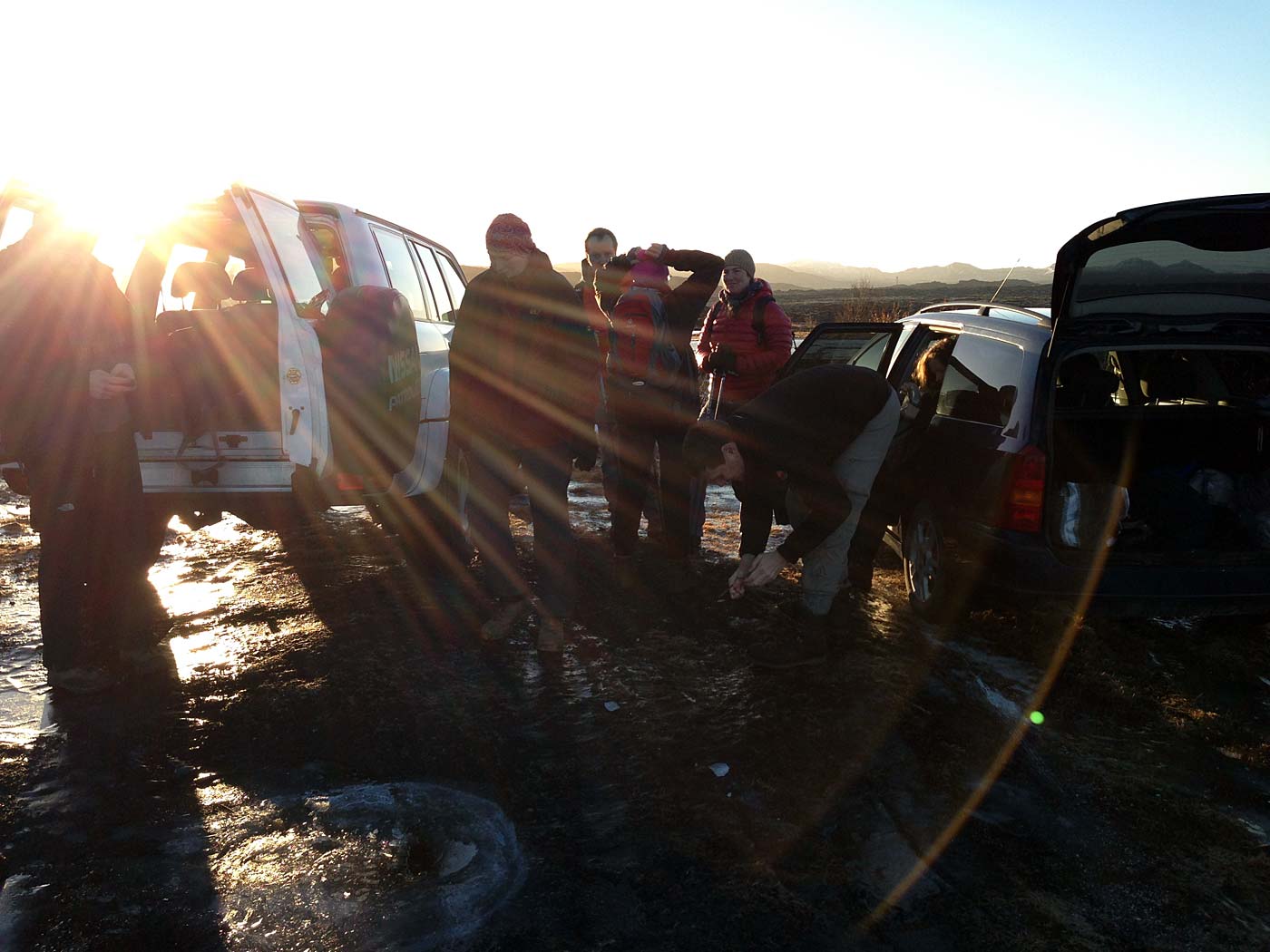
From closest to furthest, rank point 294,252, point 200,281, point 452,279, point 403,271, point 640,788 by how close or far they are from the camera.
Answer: point 640,788 → point 294,252 → point 200,281 → point 403,271 → point 452,279

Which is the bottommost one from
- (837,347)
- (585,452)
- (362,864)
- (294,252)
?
(362,864)

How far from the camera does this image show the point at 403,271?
18.8 ft

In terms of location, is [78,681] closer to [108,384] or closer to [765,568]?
[108,384]

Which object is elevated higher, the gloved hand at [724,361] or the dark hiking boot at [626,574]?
the gloved hand at [724,361]

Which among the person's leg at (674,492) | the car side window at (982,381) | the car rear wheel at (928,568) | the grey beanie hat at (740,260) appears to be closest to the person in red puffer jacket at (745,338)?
the grey beanie hat at (740,260)

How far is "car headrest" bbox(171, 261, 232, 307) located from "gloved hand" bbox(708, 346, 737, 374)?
3.01 metres

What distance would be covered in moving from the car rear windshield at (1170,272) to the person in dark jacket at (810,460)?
3.25 feet

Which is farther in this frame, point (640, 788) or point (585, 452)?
point (585, 452)

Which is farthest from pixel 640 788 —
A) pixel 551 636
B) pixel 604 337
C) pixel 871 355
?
pixel 871 355

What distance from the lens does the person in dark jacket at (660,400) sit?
5.05 meters

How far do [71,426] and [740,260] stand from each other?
3778 millimetres

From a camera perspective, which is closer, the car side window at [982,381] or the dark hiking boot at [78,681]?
the dark hiking boot at [78,681]

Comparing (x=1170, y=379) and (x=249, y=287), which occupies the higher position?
(x=249, y=287)

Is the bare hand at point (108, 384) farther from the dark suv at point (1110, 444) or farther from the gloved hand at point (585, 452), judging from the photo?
the dark suv at point (1110, 444)
